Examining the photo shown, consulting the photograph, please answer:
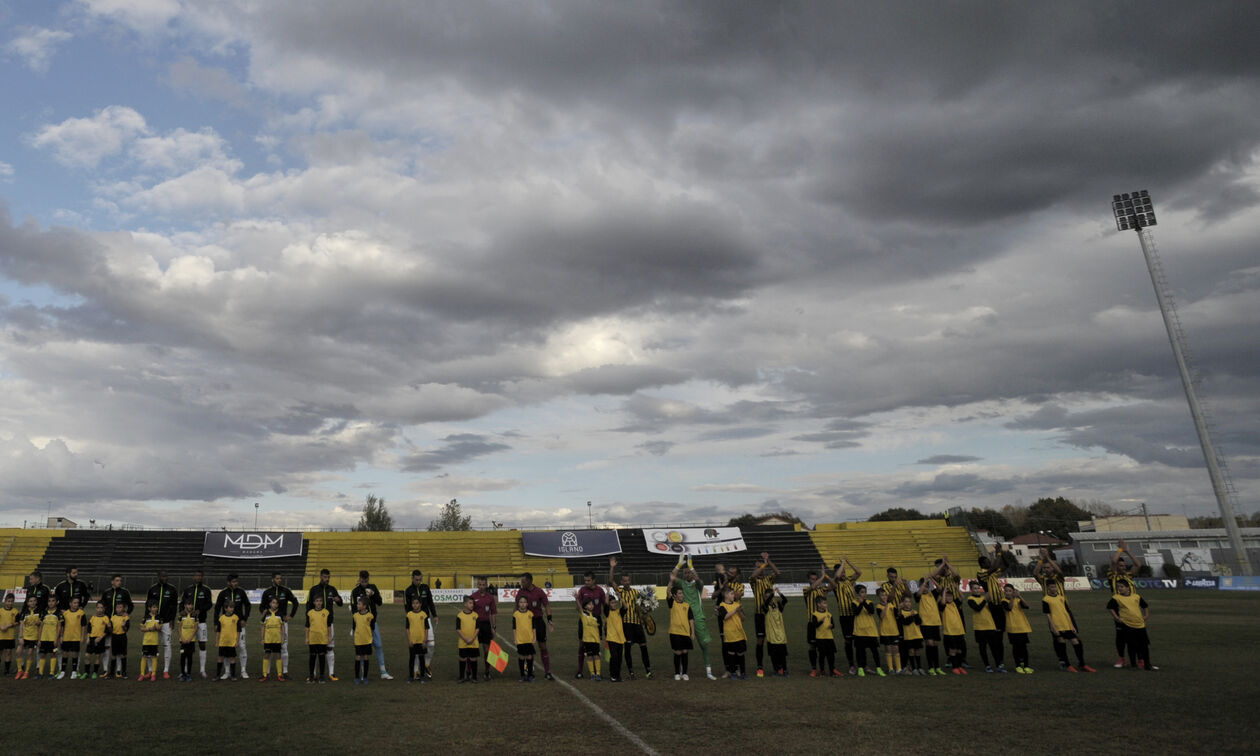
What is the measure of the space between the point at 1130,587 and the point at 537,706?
11.4 metres

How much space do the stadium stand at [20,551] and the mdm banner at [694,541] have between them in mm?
46259

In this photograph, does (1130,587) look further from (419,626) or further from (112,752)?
(112,752)

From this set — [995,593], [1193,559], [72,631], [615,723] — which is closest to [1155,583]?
[1193,559]

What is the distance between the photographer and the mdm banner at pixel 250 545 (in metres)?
63.5

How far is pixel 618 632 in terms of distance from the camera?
15.0m

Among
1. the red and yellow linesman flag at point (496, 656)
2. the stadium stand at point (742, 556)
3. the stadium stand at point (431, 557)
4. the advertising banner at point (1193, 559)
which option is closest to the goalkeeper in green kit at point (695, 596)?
the red and yellow linesman flag at point (496, 656)

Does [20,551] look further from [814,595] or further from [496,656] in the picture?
[814,595]

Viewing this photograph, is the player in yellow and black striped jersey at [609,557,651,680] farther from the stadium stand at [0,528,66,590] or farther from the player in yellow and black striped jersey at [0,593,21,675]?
the stadium stand at [0,528,66,590]

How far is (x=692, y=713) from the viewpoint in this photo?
11008 millimetres

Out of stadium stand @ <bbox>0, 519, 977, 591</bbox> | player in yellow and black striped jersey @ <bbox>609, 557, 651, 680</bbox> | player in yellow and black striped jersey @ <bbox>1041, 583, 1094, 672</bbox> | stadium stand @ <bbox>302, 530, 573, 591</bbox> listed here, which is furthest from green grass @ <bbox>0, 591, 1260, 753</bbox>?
stadium stand @ <bbox>302, 530, 573, 591</bbox>

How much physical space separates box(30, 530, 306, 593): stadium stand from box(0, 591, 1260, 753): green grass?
48932 millimetres

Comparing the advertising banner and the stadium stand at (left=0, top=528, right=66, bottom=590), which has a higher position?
the stadium stand at (left=0, top=528, right=66, bottom=590)

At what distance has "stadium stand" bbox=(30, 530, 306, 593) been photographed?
58906mm

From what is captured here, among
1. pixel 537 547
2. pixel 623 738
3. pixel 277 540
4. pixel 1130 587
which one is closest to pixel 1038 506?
pixel 537 547
